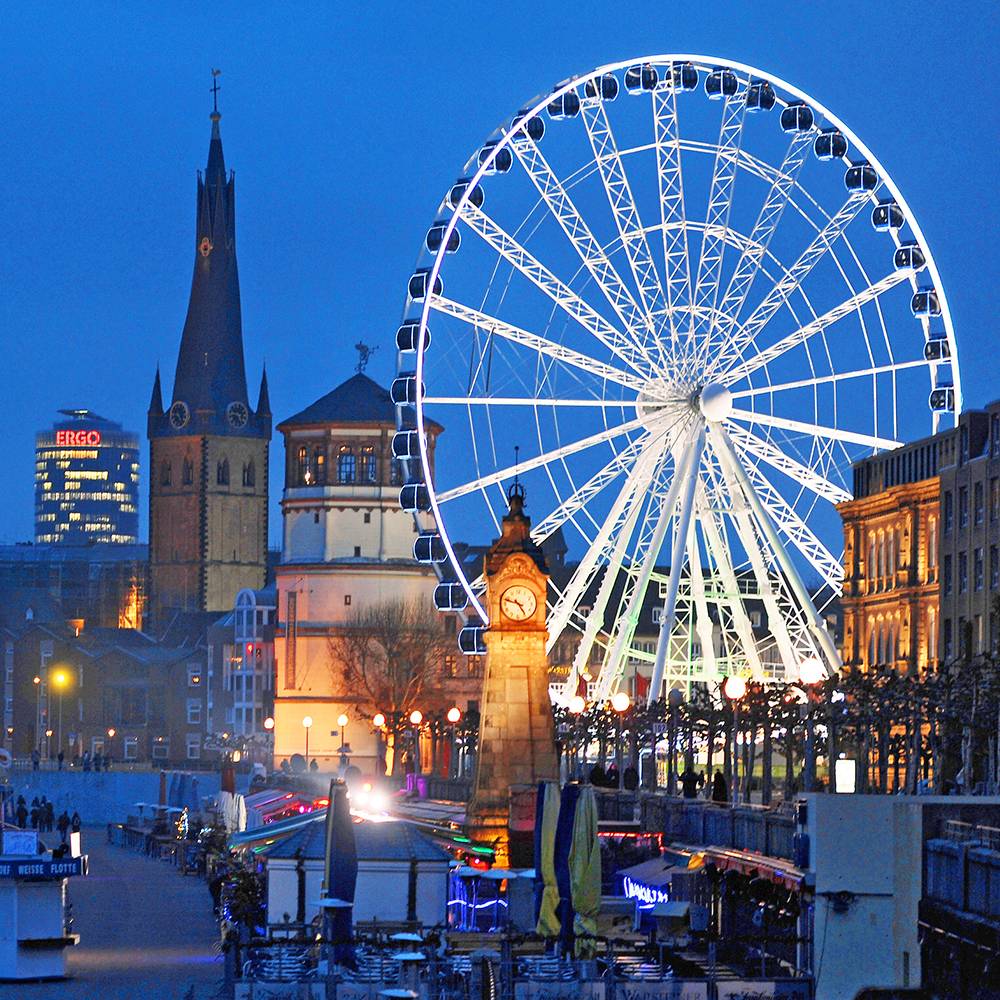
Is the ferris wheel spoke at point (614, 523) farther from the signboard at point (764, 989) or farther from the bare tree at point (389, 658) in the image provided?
the bare tree at point (389, 658)

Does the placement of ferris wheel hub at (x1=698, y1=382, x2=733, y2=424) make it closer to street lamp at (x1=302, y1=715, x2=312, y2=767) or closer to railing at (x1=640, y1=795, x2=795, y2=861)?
railing at (x1=640, y1=795, x2=795, y2=861)

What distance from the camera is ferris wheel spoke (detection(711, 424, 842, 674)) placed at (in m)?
79.2

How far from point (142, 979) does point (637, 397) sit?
101 ft

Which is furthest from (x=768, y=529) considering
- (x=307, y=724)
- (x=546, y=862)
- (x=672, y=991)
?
(x=307, y=724)

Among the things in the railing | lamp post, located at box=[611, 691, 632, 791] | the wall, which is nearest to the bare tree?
the wall

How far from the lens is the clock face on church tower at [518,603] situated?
62.6 m

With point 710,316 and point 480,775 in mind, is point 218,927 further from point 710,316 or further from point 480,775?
point 710,316

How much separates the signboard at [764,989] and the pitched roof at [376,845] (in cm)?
1222

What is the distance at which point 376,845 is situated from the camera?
2078 inches

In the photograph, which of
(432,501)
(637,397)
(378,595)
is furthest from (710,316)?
(378,595)

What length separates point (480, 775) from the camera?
64.0 m

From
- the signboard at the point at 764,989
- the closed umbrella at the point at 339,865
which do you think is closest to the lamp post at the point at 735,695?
the closed umbrella at the point at 339,865

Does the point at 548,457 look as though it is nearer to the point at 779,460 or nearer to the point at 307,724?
the point at 779,460

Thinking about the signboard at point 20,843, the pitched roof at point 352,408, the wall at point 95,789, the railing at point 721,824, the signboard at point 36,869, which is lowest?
the wall at point 95,789
